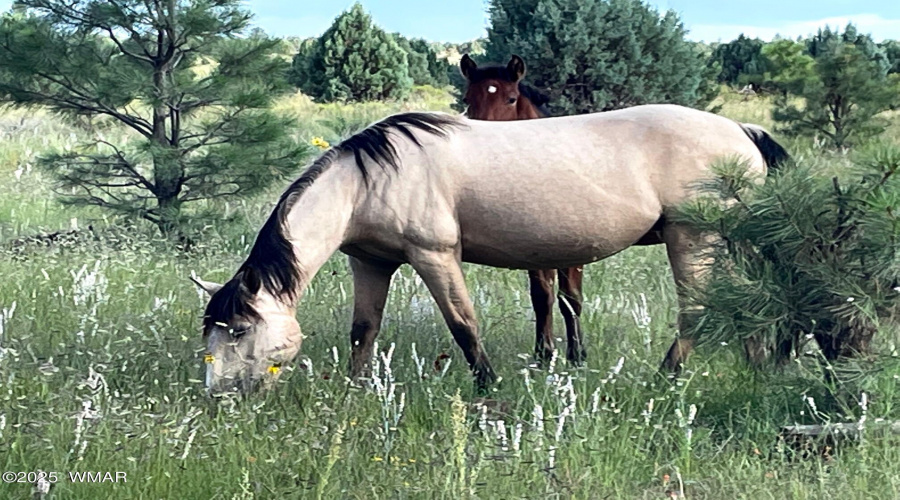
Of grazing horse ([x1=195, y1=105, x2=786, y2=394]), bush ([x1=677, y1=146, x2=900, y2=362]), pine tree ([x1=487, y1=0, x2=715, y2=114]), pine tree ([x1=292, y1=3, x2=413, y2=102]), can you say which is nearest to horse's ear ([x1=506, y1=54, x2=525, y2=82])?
grazing horse ([x1=195, y1=105, x2=786, y2=394])

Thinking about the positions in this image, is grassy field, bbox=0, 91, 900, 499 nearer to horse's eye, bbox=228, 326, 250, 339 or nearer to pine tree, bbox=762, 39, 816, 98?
horse's eye, bbox=228, 326, 250, 339

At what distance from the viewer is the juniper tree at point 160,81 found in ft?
24.3

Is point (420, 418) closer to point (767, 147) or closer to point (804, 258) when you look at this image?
point (804, 258)

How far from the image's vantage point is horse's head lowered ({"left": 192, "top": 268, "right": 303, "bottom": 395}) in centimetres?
409

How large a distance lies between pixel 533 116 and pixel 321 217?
215 centimetres

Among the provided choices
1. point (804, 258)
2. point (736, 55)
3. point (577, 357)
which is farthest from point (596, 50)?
point (736, 55)

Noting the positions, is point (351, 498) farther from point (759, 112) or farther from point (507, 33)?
point (759, 112)

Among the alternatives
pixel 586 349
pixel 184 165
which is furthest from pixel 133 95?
pixel 586 349

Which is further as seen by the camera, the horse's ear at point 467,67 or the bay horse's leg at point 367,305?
the horse's ear at point 467,67

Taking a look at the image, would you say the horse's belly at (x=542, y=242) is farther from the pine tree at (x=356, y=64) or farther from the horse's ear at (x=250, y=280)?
the pine tree at (x=356, y=64)

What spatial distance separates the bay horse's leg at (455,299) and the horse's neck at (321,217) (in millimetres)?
377

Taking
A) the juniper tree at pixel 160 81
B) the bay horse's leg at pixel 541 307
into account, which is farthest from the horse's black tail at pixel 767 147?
the juniper tree at pixel 160 81

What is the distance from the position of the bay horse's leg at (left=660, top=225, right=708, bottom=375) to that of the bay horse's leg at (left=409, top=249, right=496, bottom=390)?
0.87 m

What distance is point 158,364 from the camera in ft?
15.4
